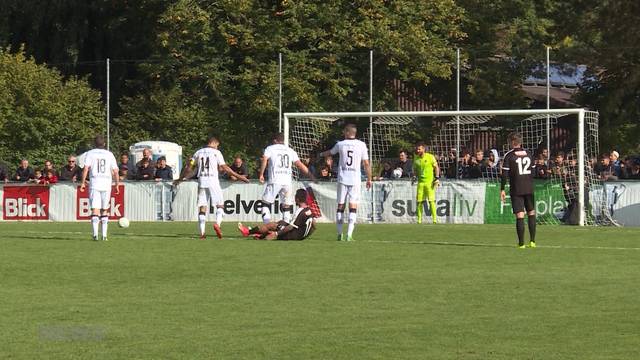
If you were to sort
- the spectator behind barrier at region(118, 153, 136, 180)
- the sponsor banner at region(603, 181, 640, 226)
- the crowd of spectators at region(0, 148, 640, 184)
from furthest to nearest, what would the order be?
the spectator behind barrier at region(118, 153, 136, 180) → the crowd of spectators at region(0, 148, 640, 184) → the sponsor banner at region(603, 181, 640, 226)

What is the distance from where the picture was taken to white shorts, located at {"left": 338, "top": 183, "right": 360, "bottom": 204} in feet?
87.6

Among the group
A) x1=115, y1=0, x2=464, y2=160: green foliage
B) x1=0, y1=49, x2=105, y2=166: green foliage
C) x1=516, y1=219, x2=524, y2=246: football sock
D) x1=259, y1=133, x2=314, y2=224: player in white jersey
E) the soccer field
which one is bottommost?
the soccer field

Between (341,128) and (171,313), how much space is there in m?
30.0

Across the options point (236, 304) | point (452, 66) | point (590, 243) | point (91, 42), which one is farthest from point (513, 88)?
point (236, 304)

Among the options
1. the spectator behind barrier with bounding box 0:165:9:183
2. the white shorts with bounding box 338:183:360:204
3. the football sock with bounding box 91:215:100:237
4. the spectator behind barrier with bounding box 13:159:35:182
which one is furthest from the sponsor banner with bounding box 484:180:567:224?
the spectator behind barrier with bounding box 0:165:9:183

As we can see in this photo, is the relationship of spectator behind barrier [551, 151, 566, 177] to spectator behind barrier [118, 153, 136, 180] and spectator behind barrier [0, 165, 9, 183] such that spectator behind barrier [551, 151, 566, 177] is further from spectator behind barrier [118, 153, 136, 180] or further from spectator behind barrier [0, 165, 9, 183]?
spectator behind barrier [0, 165, 9, 183]

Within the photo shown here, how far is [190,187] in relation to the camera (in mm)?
38188

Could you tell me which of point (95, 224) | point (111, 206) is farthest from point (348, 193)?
point (111, 206)

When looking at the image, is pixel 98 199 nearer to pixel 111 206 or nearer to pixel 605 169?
pixel 111 206

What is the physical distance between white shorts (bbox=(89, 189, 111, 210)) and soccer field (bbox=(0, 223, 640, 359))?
1.87m

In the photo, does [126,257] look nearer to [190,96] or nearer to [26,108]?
[26,108]

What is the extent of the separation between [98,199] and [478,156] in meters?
13.4

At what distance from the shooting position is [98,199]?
26828 millimetres

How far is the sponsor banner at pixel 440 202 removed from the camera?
118 feet
